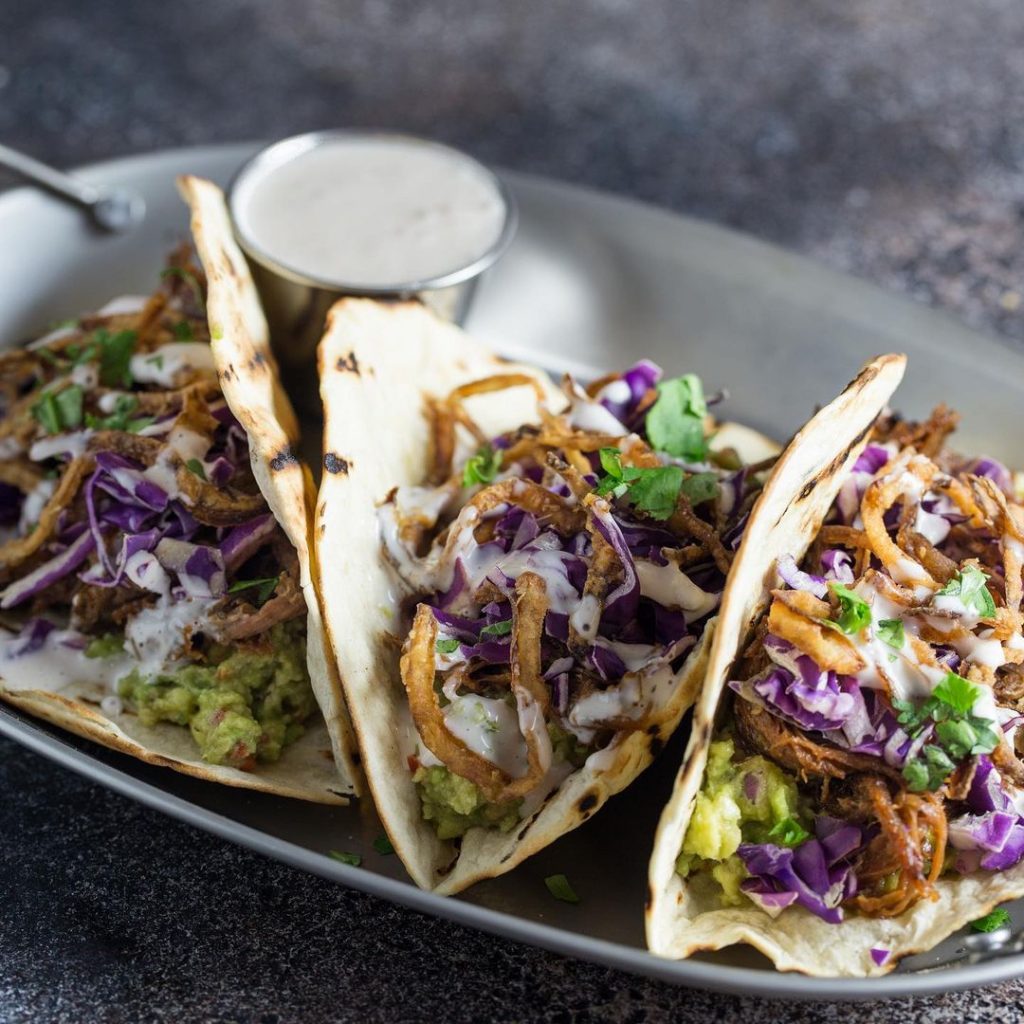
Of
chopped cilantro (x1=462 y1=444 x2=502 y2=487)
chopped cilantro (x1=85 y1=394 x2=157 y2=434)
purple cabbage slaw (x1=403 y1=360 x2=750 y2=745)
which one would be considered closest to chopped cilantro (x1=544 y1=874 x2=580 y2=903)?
purple cabbage slaw (x1=403 y1=360 x2=750 y2=745)

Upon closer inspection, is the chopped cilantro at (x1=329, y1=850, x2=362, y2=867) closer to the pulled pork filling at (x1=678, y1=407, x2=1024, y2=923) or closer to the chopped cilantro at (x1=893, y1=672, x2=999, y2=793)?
the pulled pork filling at (x1=678, y1=407, x2=1024, y2=923)

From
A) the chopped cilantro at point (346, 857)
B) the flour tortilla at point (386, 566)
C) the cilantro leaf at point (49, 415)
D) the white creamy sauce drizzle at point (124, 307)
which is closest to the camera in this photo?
the flour tortilla at point (386, 566)

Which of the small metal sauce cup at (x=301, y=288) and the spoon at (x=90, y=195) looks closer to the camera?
the small metal sauce cup at (x=301, y=288)

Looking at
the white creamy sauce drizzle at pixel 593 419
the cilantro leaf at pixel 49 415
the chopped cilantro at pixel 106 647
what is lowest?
the chopped cilantro at pixel 106 647

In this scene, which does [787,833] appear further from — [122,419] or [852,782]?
[122,419]

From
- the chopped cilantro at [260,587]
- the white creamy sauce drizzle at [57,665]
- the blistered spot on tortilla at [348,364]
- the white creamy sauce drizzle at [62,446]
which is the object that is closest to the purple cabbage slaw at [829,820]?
the chopped cilantro at [260,587]

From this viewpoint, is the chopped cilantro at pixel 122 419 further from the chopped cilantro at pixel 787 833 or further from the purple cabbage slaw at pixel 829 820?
the chopped cilantro at pixel 787 833

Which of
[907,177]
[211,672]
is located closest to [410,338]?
[211,672]
